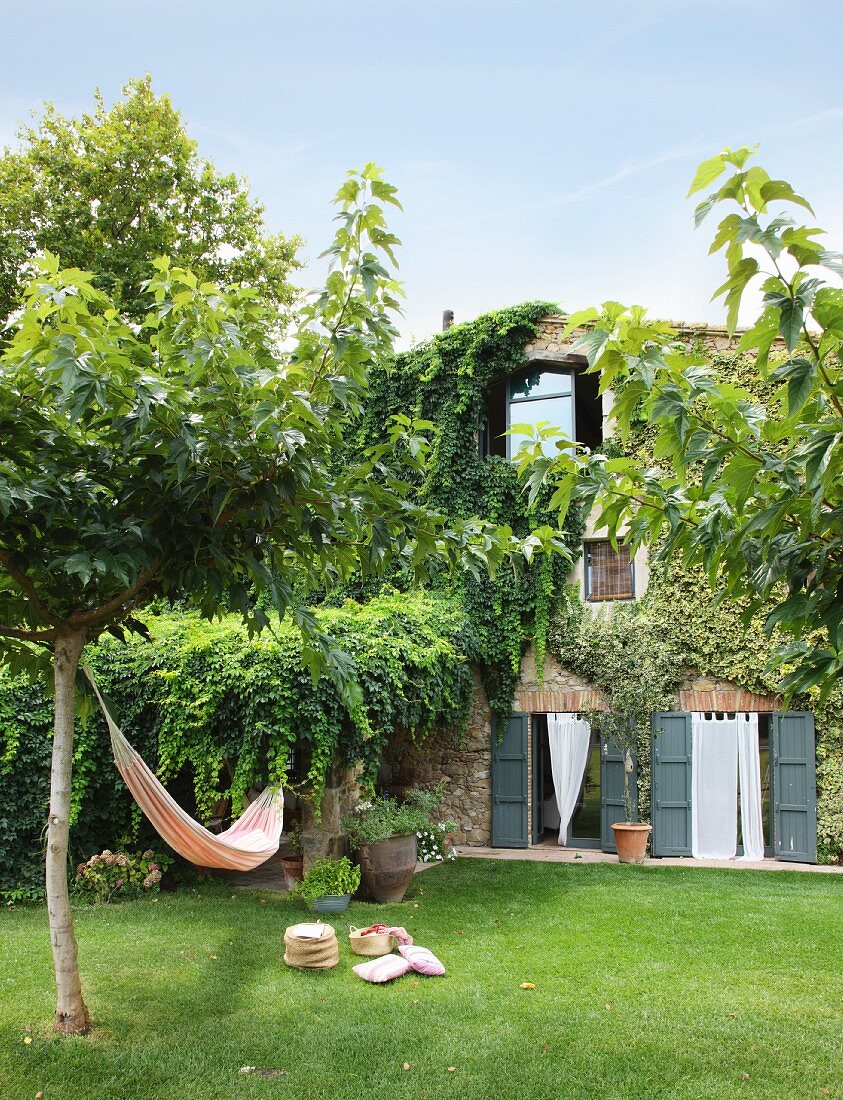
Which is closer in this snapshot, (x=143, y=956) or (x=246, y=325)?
(x=246, y=325)

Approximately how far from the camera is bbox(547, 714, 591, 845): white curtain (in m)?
10.8

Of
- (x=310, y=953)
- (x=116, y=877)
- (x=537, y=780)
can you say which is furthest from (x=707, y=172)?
(x=537, y=780)

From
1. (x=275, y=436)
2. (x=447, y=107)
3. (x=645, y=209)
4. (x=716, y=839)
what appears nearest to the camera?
(x=275, y=436)

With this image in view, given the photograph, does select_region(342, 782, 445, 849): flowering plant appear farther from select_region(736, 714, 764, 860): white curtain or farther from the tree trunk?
select_region(736, 714, 764, 860): white curtain

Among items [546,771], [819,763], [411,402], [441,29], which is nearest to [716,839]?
[819,763]

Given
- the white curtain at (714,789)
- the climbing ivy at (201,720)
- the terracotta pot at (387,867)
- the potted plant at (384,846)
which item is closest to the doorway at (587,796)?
the white curtain at (714,789)

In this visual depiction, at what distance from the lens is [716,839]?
9.99 metres

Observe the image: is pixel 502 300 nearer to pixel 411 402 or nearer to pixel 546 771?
pixel 411 402

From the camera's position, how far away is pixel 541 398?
11.6m

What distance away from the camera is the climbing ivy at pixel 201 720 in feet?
23.8

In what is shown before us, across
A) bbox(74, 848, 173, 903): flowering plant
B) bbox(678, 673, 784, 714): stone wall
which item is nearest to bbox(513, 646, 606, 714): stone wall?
bbox(678, 673, 784, 714): stone wall

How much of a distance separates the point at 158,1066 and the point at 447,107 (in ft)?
20.8

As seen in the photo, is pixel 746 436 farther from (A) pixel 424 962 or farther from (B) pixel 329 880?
(B) pixel 329 880

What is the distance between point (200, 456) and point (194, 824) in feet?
10.5
